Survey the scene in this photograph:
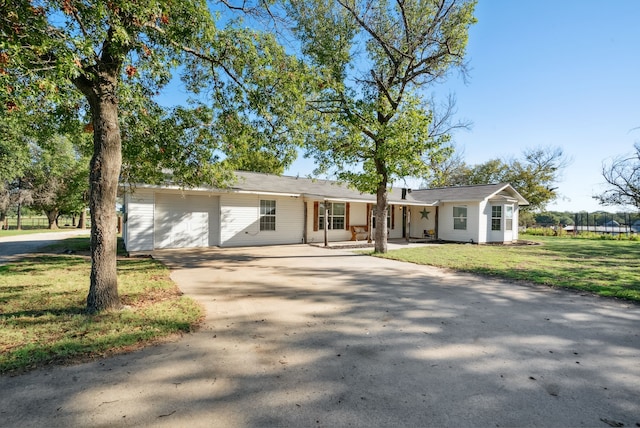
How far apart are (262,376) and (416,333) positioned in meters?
2.25

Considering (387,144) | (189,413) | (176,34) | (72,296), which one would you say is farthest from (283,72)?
(189,413)

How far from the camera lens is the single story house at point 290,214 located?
13.0 metres

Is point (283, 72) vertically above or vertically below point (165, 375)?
above

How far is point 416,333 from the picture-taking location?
4.34 metres

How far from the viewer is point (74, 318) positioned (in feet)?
14.9

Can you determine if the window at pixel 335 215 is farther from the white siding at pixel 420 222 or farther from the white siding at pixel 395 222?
the white siding at pixel 420 222

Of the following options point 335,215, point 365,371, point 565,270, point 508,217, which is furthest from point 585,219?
point 365,371

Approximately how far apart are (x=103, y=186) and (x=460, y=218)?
62.8 feet

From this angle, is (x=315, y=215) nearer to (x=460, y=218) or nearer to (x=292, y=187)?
(x=292, y=187)

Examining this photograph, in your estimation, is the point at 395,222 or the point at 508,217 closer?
the point at 508,217

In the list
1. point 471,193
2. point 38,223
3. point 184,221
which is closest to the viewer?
point 184,221

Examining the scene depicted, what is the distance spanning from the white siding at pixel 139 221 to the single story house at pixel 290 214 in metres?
0.03

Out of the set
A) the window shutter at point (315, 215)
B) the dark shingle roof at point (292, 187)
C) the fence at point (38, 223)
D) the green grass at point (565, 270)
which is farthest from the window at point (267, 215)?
the fence at point (38, 223)

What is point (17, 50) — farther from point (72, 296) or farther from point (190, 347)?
point (72, 296)
